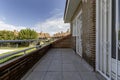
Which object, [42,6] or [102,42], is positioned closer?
[102,42]

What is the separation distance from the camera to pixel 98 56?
4340 mm

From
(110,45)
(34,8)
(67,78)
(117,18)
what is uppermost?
(34,8)

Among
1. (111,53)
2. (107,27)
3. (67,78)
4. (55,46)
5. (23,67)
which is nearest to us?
(111,53)

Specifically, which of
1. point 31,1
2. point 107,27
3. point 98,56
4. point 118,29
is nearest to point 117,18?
point 118,29

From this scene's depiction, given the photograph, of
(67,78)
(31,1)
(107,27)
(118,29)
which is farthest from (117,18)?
(31,1)

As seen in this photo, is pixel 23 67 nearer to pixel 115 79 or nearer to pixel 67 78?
pixel 67 78

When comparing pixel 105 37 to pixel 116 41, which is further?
pixel 105 37

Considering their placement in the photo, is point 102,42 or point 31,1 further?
point 31,1

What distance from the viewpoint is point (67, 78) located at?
157 inches

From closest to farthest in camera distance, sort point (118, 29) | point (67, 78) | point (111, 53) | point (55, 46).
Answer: point (118, 29), point (111, 53), point (67, 78), point (55, 46)

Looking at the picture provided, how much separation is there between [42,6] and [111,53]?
77.1 ft

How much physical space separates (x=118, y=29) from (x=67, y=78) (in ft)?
5.71

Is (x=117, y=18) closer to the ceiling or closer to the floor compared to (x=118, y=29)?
closer to the ceiling

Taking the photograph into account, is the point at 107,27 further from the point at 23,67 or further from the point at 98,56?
the point at 23,67
